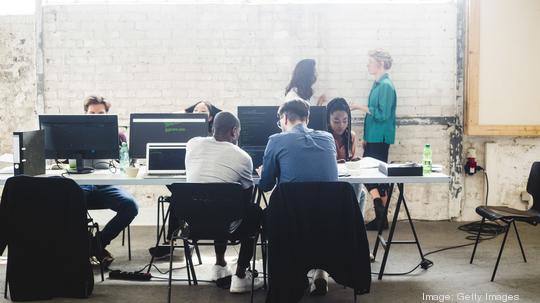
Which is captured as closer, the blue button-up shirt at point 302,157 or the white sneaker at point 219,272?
the blue button-up shirt at point 302,157

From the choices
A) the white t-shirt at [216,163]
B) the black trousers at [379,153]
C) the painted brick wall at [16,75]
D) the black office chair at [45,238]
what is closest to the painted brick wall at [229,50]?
the painted brick wall at [16,75]

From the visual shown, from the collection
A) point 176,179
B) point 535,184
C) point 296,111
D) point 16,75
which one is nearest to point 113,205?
point 176,179

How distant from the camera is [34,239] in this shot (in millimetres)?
Result: 3418

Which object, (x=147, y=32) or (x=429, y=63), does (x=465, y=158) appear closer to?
(x=429, y=63)

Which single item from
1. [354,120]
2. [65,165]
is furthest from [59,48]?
[354,120]

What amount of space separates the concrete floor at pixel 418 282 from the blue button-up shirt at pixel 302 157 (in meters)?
0.75

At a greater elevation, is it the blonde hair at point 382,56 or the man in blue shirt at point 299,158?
the blonde hair at point 382,56

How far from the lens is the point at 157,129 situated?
433cm

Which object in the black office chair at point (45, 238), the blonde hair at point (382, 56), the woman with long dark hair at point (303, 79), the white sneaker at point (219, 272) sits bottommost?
the white sneaker at point (219, 272)

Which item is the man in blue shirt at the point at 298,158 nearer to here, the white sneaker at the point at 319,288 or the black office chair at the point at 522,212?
the white sneaker at the point at 319,288

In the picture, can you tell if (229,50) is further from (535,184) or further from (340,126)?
(535,184)

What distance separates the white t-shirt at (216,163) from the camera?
3527mm

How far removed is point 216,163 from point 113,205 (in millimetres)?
1192

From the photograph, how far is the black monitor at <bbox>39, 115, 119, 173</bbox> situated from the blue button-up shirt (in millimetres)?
1362
